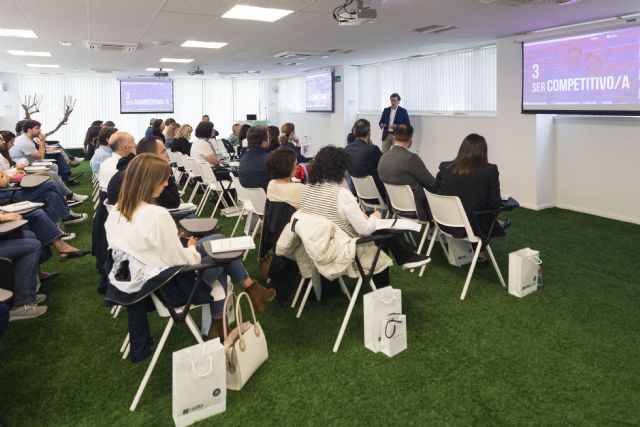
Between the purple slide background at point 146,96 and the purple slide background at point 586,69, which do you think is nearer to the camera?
the purple slide background at point 586,69

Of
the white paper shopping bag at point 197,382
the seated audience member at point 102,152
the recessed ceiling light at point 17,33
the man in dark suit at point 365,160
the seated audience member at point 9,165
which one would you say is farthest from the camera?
the recessed ceiling light at point 17,33

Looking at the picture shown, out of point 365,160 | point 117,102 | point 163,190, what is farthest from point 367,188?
point 117,102

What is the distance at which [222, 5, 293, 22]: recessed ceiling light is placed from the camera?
5.28 metres

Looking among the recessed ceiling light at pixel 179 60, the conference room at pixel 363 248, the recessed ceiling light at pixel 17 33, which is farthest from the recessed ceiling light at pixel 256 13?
the recessed ceiling light at pixel 179 60

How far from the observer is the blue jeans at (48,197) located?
5.08 metres

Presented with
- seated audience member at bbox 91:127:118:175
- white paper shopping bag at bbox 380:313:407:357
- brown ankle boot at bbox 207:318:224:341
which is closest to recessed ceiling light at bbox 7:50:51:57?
seated audience member at bbox 91:127:118:175

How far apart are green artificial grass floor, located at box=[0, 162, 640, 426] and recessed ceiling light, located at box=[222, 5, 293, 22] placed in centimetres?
330

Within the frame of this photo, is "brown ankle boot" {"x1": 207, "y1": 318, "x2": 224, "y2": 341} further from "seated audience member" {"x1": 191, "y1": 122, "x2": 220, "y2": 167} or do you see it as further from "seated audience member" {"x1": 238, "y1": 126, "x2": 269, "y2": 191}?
"seated audience member" {"x1": 191, "y1": 122, "x2": 220, "y2": 167}

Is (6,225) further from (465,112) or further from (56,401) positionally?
(465,112)

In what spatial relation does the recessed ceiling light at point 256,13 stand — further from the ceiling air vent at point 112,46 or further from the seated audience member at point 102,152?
the ceiling air vent at point 112,46

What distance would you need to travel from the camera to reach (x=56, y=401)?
2.47 m

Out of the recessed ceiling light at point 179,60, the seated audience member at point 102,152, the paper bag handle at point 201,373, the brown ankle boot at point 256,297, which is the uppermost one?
the recessed ceiling light at point 179,60

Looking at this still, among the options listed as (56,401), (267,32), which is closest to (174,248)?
(56,401)

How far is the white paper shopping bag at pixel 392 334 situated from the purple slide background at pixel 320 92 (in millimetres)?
10258
